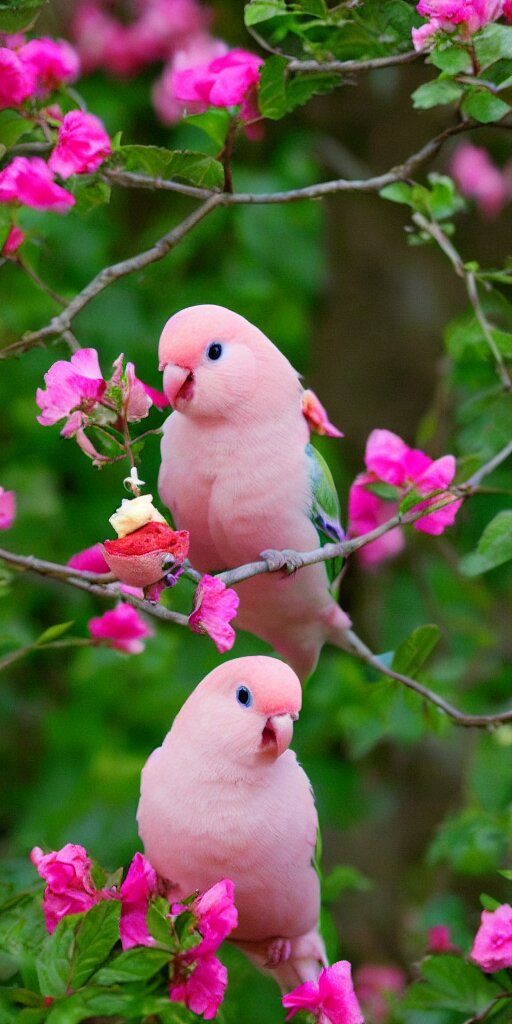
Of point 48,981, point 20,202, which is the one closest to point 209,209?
point 20,202

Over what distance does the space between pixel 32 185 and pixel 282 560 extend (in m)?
0.36

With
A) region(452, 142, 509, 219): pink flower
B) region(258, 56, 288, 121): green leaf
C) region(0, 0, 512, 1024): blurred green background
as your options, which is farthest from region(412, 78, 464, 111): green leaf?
region(452, 142, 509, 219): pink flower

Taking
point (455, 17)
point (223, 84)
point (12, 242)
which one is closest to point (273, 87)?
point (223, 84)

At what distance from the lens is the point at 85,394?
0.80 m

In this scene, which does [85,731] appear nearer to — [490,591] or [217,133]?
[490,591]

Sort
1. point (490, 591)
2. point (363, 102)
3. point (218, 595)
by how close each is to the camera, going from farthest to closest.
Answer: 1. point (363, 102)
2. point (490, 591)
3. point (218, 595)

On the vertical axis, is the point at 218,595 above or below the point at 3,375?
above

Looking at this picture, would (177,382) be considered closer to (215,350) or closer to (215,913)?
(215,350)

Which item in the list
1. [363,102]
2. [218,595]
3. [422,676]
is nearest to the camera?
[218,595]

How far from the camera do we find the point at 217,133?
3.19 feet

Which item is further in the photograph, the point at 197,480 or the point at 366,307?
the point at 366,307

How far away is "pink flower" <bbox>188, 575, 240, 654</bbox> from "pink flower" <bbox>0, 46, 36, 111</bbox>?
18.8 inches

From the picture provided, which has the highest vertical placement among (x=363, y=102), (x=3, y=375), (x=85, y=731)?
(x=363, y=102)

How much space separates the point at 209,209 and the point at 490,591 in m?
1.39
